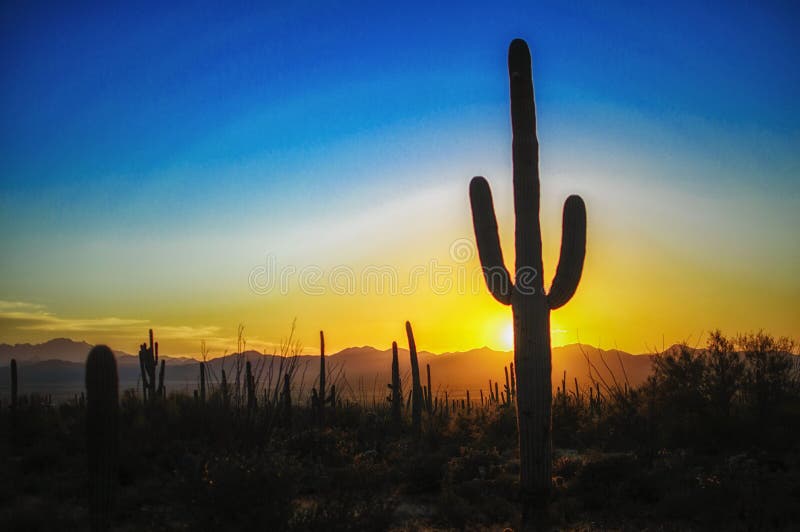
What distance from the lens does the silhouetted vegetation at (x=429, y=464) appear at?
6887mm

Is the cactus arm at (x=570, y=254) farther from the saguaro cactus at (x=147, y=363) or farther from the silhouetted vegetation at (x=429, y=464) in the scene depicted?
the saguaro cactus at (x=147, y=363)

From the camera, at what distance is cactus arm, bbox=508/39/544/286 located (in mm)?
9625

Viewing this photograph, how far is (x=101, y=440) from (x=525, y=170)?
7189mm

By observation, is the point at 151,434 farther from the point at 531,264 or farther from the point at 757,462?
the point at 757,462

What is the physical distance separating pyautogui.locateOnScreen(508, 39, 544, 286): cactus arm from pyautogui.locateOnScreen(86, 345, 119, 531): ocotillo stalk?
5.99 metres

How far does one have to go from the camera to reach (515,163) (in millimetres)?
10164

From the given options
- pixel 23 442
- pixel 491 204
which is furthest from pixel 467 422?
pixel 23 442

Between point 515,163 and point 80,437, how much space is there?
10.5 metres

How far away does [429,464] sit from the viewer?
11.1 meters

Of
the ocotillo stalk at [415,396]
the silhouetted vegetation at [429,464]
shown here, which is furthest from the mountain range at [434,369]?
the silhouetted vegetation at [429,464]

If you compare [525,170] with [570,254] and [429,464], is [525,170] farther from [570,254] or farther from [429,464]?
[429,464]

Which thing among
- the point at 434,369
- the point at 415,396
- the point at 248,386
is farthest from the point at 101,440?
the point at 434,369

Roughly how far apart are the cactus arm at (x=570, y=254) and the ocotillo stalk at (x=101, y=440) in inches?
253

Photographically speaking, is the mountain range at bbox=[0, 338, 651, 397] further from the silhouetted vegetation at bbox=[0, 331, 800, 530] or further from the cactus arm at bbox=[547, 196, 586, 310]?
the cactus arm at bbox=[547, 196, 586, 310]
